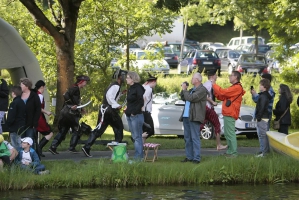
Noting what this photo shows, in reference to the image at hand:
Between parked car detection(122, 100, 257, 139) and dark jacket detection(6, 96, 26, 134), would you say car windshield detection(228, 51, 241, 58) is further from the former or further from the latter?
dark jacket detection(6, 96, 26, 134)

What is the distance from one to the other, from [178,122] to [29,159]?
326 inches

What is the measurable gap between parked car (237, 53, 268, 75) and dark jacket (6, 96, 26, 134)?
29.7 metres

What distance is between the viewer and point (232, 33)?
258 feet

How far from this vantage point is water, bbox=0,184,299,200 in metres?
12.1

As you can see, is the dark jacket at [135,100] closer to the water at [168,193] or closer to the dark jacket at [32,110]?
the dark jacket at [32,110]

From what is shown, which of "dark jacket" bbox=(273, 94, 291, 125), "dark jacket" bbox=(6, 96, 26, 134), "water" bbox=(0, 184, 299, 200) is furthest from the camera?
"dark jacket" bbox=(273, 94, 291, 125)

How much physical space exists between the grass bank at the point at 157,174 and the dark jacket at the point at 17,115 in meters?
0.96

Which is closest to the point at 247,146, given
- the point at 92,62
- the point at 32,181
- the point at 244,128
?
the point at 244,128

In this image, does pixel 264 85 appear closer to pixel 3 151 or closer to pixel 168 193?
pixel 168 193

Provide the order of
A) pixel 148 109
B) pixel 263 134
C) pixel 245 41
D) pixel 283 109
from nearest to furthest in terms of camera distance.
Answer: pixel 263 134 < pixel 283 109 < pixel 148 109 < pixel 245 41

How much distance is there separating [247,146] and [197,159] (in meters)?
4.15

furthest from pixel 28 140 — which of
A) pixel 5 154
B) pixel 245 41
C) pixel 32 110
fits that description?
pixel 245 41

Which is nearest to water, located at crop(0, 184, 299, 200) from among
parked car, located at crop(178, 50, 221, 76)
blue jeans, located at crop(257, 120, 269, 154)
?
blue jeans, located at crop(257, 120, 269, 154)

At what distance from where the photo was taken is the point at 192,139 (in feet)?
49.0
